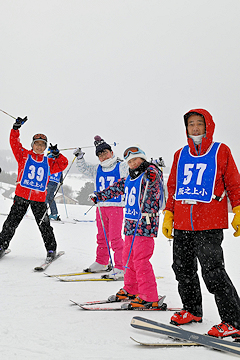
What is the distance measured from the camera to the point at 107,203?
4500 mm

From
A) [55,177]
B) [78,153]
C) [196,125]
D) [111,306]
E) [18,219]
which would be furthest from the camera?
[55,177]

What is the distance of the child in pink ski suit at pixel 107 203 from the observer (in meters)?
4.46

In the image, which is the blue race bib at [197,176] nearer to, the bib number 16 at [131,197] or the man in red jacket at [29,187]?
the bib number 16 at [131,197]

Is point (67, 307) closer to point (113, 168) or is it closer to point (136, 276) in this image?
point (136, 276)

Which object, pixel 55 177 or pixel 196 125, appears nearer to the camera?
pixel 196 125

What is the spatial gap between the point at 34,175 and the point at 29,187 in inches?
8.3

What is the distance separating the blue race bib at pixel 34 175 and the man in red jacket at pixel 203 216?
107 inches

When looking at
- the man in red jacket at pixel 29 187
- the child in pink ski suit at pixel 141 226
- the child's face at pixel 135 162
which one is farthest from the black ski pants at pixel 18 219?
the child's face at pixel 135 162

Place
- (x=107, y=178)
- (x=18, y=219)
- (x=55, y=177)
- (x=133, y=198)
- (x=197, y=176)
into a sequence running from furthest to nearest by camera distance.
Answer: (x=55, y=177) < (x=18, y=219) < (x=107, y=178) < (x=133, y=198) < (x=197, y=176)

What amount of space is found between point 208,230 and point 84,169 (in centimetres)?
276

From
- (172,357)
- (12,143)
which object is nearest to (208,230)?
(172,357)

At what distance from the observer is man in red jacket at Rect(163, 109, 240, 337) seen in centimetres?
238

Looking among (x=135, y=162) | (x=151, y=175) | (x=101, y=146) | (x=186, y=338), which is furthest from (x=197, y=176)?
(x=101, y=146)

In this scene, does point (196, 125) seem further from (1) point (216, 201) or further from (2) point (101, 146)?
(2) point (101, 146)
